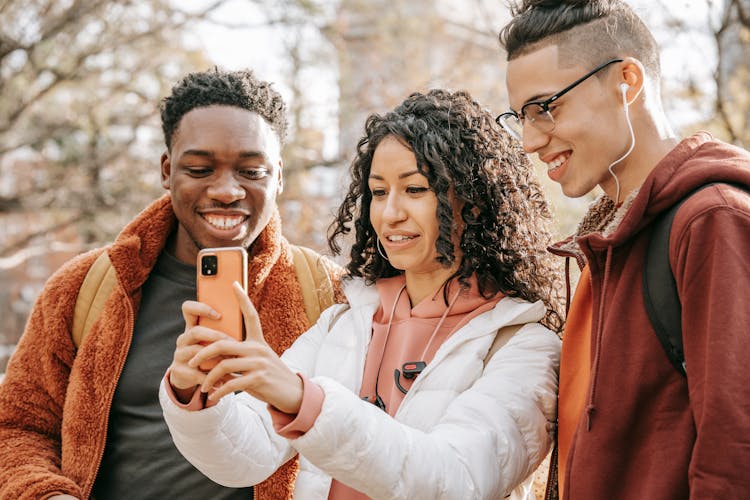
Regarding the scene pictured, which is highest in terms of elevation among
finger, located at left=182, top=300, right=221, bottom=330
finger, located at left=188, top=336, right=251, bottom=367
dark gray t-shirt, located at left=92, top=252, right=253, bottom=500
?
finger, located at left=182, top=300, right=221, bottom=330

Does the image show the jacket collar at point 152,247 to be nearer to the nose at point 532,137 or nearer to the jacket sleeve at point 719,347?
the nose at point 532,137

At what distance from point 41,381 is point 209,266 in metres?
1.26

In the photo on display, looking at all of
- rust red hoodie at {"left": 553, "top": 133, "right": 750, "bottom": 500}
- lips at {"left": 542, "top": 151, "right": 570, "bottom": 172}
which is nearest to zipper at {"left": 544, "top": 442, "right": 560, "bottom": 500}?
rust red hoodie at {"left": 553, "top": 133, "right": 750, "bottom": 500}

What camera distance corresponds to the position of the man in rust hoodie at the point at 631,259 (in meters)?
1.57

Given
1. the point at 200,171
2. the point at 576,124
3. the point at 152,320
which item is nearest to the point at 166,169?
the point at 200,171

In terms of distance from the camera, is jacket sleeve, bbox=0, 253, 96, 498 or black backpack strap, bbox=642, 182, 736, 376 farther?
jacket sleeve, bbox=0, 253, 96, 498

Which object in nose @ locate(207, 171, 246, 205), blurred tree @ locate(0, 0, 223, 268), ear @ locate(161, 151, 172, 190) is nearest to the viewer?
nose @ locate(207, 171, 246, 205)

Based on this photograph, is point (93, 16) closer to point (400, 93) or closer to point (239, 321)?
point (400, 93)

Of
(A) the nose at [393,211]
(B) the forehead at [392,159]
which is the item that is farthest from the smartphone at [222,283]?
(B) the forehead at [392,159]

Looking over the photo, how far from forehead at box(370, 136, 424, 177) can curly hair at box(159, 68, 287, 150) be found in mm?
653

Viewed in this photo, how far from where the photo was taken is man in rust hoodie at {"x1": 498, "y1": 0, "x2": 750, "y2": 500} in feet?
5.14

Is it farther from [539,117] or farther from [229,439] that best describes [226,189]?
[539,117]

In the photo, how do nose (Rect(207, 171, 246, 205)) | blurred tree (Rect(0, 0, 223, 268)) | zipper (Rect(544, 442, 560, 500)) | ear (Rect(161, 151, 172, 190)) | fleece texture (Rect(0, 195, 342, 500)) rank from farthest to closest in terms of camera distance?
blurred tree (Rect(0, 0, 223, 268)) → ear (Rect(161, 151, 172, 190)) → nose (Rect(207, 171, 246, 205)) → fleece texture (Rect(0, 195, 342, 500)) → zipper (Rect(544, 442, 560, 500))

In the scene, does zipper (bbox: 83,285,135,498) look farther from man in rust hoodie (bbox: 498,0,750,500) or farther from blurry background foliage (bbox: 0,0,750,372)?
blurry background foliage (bbox: 0,0,750,372)
